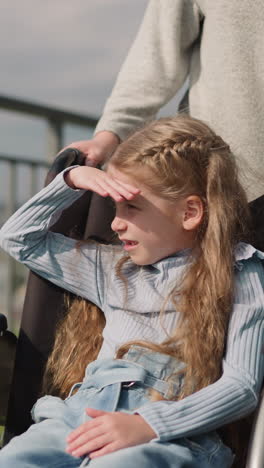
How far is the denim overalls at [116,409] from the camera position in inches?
62.9

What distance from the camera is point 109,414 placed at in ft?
5.40

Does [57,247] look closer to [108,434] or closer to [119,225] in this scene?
[119,225]

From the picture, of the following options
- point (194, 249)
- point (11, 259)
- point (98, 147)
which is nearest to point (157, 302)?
point (194, 249)

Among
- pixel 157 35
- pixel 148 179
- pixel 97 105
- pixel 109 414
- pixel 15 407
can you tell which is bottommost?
pixel 97 105

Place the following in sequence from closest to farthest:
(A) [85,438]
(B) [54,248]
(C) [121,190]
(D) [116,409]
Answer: (A) [85,438] < (D) [116,409] < (C) [121,190] < (B) [54,248]

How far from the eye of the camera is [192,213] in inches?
75.5

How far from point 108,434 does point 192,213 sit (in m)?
0.53

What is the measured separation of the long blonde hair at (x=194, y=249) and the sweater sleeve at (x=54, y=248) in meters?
0.07

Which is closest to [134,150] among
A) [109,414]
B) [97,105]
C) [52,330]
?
[52,330]

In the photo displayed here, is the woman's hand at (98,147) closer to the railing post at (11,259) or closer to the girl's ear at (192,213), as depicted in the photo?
the girl's ear at (192,213)

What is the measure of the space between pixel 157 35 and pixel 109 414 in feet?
3.49

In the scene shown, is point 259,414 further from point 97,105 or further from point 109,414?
point 97,105

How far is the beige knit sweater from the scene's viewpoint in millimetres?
2168

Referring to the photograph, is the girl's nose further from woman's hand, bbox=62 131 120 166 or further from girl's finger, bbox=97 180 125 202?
woman's hand, bbox=62 131 120 166
